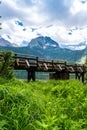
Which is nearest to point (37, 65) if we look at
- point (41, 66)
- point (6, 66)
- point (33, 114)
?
point (41, 66)

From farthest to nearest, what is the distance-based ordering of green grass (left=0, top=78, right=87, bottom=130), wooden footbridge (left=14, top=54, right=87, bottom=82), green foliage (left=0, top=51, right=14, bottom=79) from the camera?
wooden footbridge (left=14, top=54, right=87, bottom=82), green foliage (left=0, top=51, right=14, bottom=79), green grass (left=0, top=78, right=87, bottom=130)

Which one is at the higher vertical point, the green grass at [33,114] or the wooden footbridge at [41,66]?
the wooden footbridge at [41,66]

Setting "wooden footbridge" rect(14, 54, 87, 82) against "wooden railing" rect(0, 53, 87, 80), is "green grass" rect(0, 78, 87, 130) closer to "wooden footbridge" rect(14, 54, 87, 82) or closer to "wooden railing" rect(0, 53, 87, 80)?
"wooden railing" rect(0, 53, 87, 80)

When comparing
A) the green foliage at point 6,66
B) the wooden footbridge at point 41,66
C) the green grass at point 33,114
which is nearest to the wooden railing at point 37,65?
the wooden footbridge at point 41,66

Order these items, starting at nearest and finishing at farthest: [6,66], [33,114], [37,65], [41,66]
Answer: [33,114]
[6,66]
[37,65]
[41,66]

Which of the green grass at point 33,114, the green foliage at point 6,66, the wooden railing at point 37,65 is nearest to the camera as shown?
the green grass at point 33,114

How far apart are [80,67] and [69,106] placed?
4397 centimetres

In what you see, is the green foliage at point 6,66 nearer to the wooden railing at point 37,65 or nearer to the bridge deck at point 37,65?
the wooden railing at point 37,65

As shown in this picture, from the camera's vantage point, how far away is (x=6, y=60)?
17750mm

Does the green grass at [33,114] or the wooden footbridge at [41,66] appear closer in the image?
the green grass at [33,114]

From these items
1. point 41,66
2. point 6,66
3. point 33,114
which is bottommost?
point 33,114

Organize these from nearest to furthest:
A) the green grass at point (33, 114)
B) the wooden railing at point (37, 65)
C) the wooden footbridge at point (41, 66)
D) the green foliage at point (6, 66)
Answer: the green grass at point (33, 114) < the green foliage at point (6, 66) < the wooden railing at point (37, 65) < the wooden footbridge at point (41, 66)

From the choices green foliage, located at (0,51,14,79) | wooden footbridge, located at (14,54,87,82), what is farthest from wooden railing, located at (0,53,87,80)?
green foliage, located at (0,51,14,79)

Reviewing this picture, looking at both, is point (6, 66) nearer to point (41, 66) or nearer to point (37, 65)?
point (37, 65)
